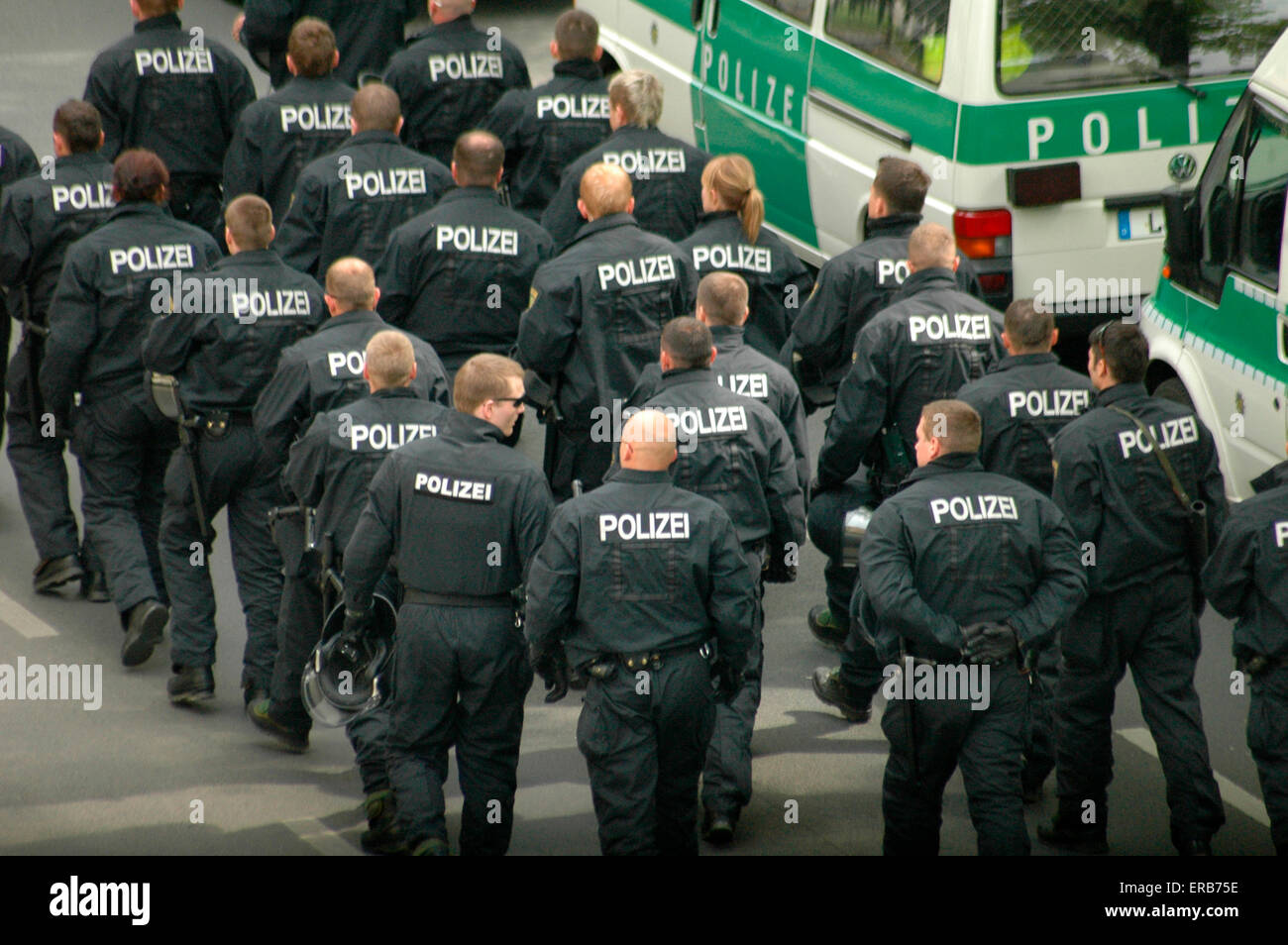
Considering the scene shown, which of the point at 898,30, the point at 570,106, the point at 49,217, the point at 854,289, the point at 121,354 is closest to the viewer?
the point at 854,289

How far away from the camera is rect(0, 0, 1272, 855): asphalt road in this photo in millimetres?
7070

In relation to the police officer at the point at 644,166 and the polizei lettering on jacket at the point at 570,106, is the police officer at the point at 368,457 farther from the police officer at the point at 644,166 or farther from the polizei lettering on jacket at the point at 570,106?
the polizei lettering on jacket at the point at 570,106

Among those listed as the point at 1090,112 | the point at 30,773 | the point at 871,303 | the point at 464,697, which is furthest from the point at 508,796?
the point at 1090,112

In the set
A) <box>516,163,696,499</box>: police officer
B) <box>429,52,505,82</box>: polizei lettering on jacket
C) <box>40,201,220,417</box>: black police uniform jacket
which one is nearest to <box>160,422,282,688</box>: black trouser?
<box>40,201,220,417</box>: black police uniform jacket

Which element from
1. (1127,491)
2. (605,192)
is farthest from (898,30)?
(1127,491)

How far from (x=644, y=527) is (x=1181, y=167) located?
4.83m

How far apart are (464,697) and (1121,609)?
7.63 ft

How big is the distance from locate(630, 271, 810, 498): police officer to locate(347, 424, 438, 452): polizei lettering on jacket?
92 cm

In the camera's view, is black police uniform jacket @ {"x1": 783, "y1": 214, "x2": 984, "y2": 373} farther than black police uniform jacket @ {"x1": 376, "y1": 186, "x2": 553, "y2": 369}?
No

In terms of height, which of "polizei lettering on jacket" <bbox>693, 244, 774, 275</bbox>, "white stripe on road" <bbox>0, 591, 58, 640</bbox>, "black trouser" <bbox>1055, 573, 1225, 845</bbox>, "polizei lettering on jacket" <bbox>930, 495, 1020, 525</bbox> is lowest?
"white stripe on road" <bbox>0, 591, 58, 640</bbox>

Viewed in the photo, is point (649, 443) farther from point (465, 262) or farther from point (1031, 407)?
point (465, 262)

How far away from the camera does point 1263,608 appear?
6.26 meters

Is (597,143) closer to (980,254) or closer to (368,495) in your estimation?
(980,254)

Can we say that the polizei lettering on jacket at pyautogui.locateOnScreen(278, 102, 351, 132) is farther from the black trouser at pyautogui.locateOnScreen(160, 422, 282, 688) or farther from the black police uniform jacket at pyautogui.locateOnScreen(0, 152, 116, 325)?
the black trouser at pyautogui.locateOnScreen(160, 422, 282, 688)
